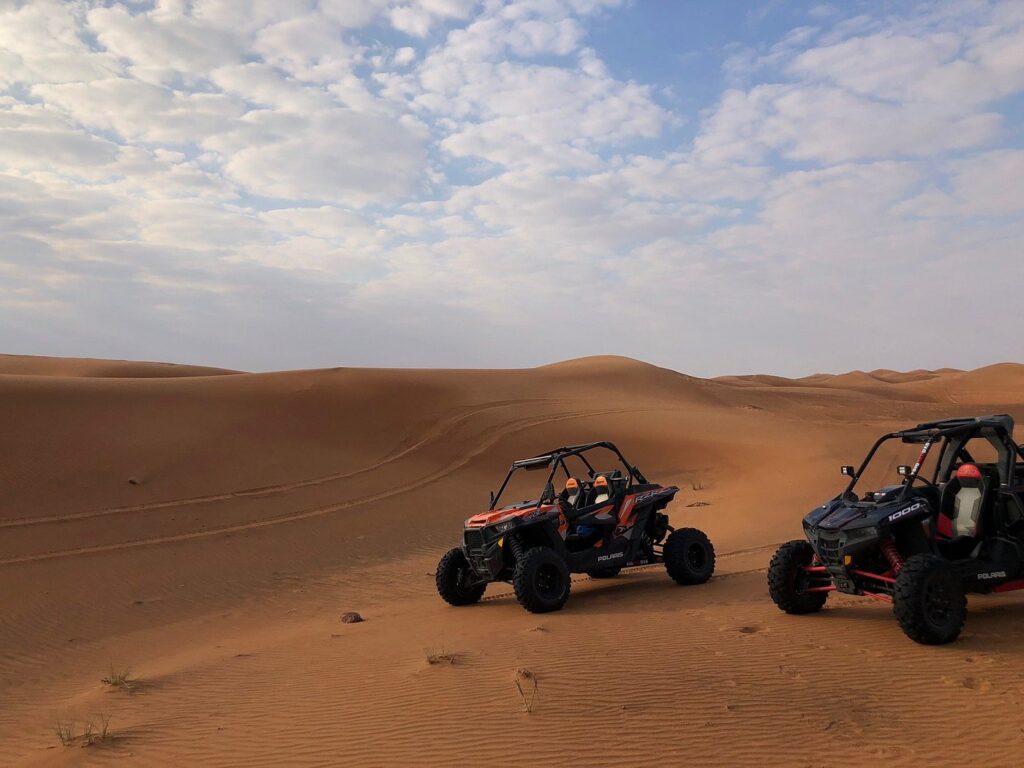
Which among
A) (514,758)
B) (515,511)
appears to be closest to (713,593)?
(515,511)

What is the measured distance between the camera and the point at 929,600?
654cm

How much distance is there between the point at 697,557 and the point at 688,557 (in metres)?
0.22

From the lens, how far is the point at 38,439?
20594 mm

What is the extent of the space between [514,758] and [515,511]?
4.86 m

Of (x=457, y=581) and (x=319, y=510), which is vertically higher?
(x=457, y=581)

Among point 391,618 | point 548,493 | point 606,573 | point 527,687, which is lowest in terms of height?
point 391,618

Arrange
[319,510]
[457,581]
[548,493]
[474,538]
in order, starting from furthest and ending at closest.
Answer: [319,510], [457,581], [548,493], [474,538]

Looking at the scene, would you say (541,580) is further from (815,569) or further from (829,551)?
(829,551)

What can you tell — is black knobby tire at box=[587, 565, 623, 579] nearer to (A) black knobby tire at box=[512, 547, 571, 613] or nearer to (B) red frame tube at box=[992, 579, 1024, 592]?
(A) black knobby tire at box=[512, 547, 571, 613]

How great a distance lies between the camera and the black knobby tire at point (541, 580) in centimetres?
869

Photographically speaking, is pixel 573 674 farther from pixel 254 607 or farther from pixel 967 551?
pixel 254 607

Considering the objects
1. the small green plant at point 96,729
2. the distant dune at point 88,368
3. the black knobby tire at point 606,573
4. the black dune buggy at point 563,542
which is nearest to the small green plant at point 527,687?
the black dune buggy at point 563,542

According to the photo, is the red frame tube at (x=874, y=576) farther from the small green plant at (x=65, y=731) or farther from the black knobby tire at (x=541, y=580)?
the small green plant at (x=65, y=731)

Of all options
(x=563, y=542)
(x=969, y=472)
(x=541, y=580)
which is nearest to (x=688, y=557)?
(x=563, y=542)
